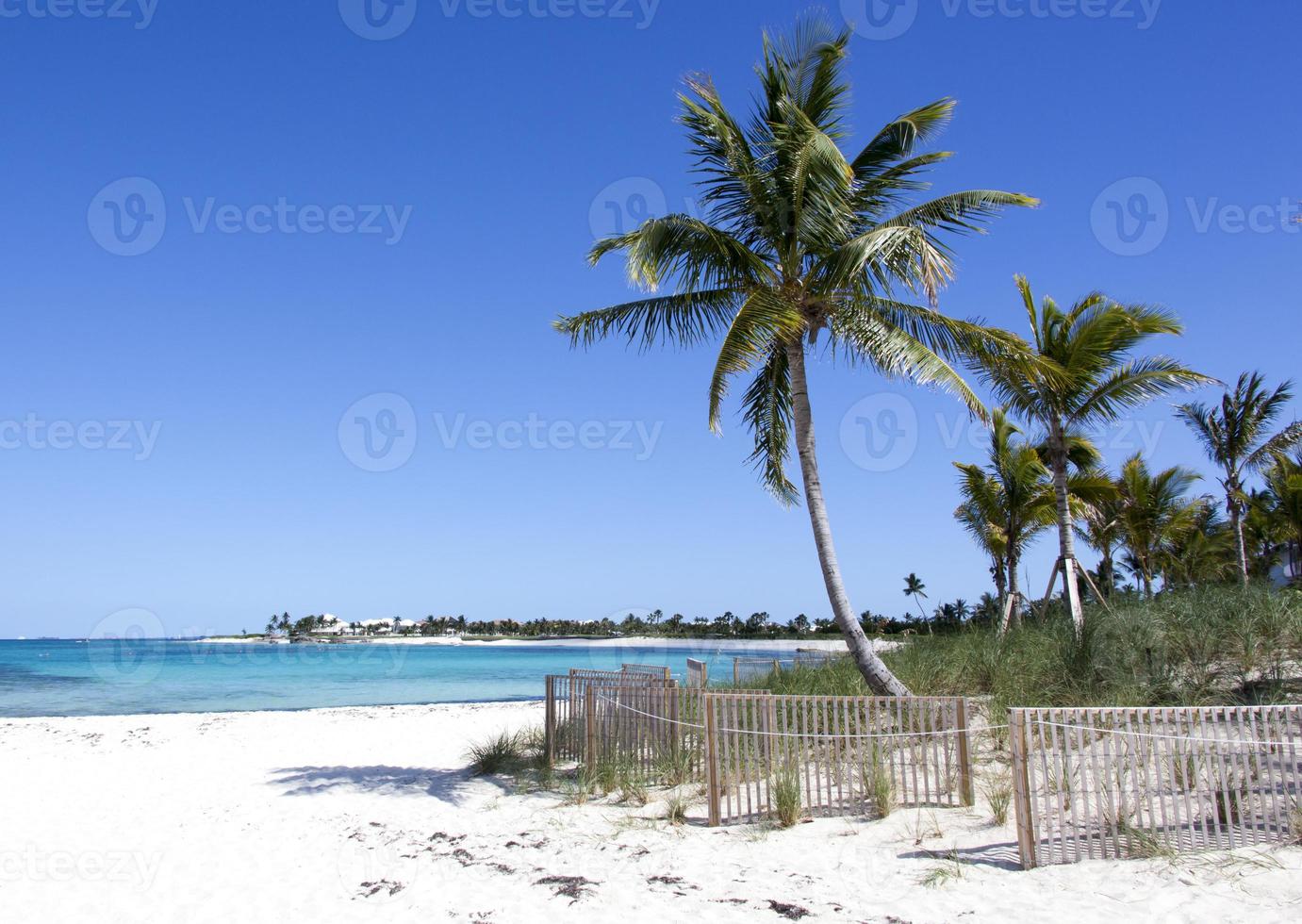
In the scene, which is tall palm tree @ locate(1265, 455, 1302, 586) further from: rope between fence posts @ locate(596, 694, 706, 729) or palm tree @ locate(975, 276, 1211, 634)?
rope between fence posts @ locate(596, 694, 706, 729)

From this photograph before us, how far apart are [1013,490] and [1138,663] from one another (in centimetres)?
1289

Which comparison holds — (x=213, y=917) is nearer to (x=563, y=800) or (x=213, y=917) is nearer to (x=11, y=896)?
(x=11, y=896)

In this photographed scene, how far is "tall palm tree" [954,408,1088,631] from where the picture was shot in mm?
22453

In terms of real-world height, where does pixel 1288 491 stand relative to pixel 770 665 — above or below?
above

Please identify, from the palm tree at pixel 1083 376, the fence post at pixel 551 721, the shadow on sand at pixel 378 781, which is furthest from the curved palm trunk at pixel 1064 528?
the shadow on sand at pixel 378 781

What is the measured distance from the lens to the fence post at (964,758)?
8.38 metres

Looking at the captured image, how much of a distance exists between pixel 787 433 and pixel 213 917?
10420mm

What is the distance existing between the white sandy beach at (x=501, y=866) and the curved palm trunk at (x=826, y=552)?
104 inches

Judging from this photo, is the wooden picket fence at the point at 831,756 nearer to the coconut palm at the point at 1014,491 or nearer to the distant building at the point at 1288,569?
the coconut palm at the point at 1014,491

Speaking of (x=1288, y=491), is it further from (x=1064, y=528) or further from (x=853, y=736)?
(x=853, y=736)

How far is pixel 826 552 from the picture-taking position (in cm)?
1138

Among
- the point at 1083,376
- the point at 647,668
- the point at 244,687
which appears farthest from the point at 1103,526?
the point at 244,687

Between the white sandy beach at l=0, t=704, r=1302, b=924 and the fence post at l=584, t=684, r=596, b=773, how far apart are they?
849mm

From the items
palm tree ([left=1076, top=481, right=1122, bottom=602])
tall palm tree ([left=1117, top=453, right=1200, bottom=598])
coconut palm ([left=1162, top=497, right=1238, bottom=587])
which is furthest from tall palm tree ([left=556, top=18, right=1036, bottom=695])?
coconut palm ([left=1162, top=497, right=1238, bottom=587])
